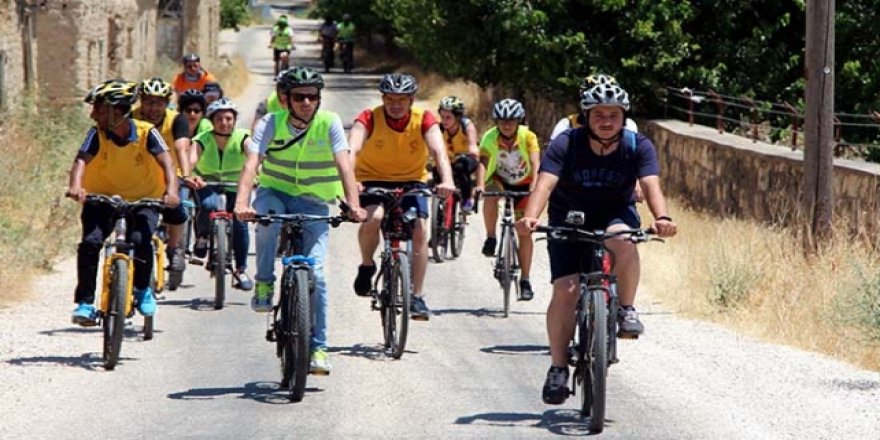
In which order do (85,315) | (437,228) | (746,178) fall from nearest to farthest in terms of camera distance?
(85,315)
(437,228)
(746,178)

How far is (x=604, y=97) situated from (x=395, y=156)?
11.0 ft

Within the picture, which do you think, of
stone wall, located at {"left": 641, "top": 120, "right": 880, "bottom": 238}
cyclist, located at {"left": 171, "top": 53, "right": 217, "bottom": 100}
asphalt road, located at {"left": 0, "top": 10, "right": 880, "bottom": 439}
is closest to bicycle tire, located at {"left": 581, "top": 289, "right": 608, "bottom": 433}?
asphalt road, located at {"left": 0, "top": 10, "right": 880, "bottom": 439}

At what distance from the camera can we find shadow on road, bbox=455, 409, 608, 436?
9219mm

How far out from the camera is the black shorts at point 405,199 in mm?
12211

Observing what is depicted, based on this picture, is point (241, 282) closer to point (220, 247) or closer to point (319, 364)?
A: point (220, 247)

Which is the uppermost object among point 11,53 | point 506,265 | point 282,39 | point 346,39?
point 346,39

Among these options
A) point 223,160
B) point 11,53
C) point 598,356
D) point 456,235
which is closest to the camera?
point 598,356

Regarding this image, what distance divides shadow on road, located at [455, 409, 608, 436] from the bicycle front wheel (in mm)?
971

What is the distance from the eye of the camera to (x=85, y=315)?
11203mm

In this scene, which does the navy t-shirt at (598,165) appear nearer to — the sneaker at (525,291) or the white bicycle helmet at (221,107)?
the sneaker at (525,291)

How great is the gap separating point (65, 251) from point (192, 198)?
2.72 meters

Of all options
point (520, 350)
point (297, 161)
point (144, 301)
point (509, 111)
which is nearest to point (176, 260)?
point (144, 301)

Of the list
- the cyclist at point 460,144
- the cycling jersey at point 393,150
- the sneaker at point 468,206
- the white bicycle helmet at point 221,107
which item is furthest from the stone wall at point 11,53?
the cycling jersey at point 393,150

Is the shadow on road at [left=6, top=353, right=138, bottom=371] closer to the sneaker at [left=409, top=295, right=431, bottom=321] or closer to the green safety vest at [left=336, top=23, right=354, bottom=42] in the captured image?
the sneaker at [left=409, top=295, right=431, bottom=321]
